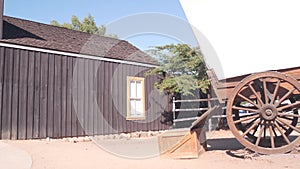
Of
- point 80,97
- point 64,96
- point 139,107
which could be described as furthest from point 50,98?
point 139,107

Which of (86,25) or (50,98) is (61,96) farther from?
(86,25)

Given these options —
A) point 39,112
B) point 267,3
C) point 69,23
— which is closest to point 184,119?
point 39,112

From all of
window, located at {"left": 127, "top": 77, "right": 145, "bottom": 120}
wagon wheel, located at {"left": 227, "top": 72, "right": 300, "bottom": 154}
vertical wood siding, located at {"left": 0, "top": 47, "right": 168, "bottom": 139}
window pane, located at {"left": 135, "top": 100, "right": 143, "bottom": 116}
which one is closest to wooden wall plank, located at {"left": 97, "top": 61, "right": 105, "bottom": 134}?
vertical wood siding, located at {"left": 0, "top": 47, "right": 168, "bottom": 139}

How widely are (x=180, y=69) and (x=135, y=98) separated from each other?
2462mm

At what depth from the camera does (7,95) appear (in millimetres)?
8781

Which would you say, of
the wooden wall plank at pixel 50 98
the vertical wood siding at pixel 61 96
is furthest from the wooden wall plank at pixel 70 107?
the wooden wall plank at pixel 50 98

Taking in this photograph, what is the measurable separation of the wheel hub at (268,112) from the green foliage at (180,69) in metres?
6.53

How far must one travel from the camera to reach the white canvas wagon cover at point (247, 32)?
573cm

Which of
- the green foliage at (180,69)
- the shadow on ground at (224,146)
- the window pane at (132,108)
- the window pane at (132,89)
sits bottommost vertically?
the shadow on ground at (224,146)

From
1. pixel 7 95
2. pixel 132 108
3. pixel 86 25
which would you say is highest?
pixel 86 25

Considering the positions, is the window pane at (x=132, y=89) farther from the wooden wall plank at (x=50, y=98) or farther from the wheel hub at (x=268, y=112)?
the wheel hub at (x=268, y=112)

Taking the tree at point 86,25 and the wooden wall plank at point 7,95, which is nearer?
the wooden wall plank at point 7,95

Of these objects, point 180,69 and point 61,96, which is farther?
point 180,69

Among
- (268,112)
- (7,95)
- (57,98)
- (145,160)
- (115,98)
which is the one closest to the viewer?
(268,112)
